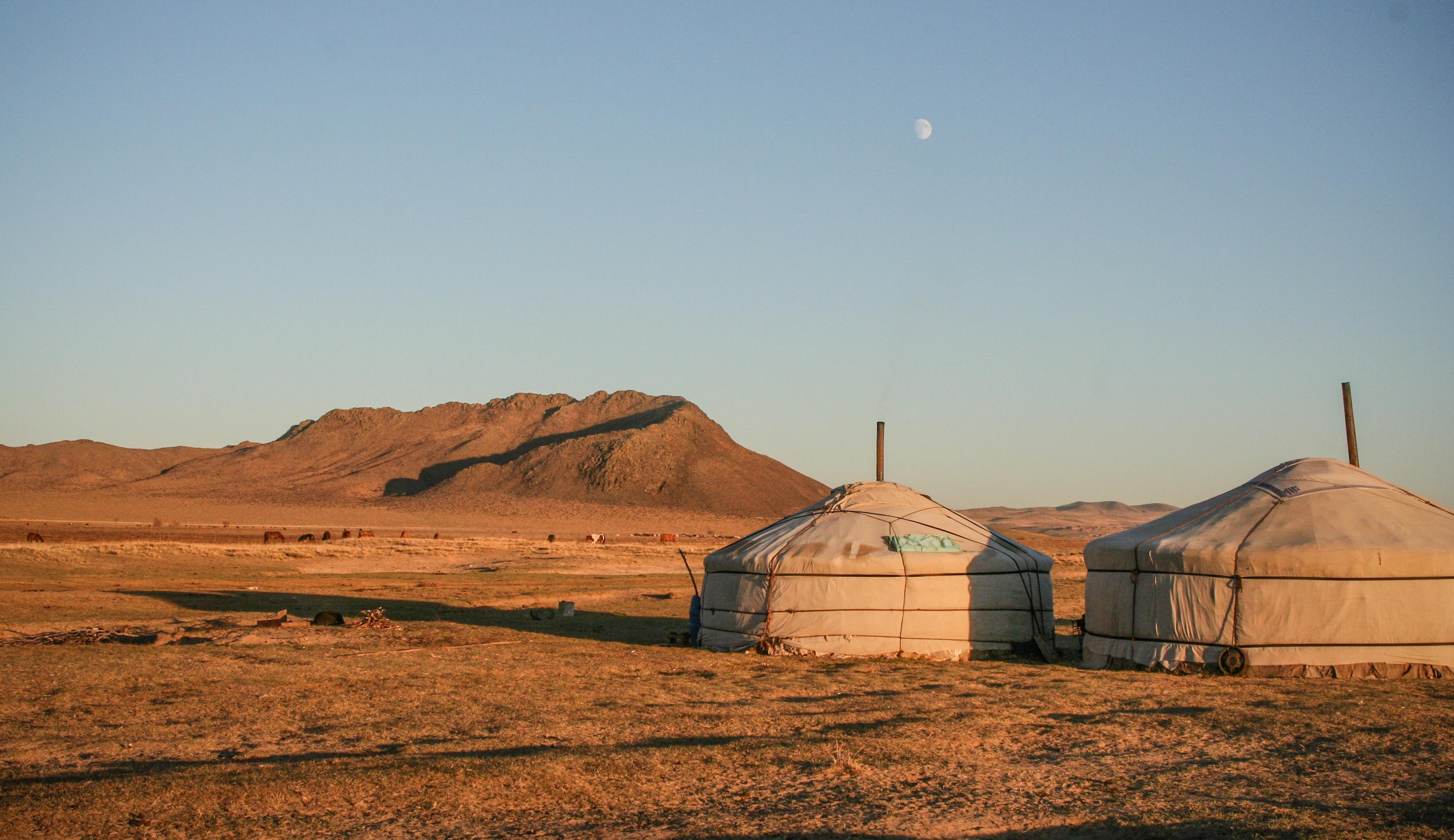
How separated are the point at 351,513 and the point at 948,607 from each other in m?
66.1

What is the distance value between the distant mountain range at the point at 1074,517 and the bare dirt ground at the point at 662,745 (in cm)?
10394

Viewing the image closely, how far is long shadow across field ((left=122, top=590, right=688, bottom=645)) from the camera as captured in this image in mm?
15641

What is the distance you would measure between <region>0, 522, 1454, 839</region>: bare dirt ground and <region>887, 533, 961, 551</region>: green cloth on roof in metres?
1.35

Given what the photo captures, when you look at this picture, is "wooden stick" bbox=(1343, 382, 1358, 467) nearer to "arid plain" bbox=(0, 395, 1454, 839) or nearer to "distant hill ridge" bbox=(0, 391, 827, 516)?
"arid plain" bbox=(0, 395, 1454, 839)

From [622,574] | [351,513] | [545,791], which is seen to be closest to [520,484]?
[351,513]

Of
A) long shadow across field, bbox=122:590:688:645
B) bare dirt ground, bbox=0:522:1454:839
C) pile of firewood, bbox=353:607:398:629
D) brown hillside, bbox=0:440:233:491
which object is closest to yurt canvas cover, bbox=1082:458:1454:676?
bare dirt ground, bbox=0:522:1454:839

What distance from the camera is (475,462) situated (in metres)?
101

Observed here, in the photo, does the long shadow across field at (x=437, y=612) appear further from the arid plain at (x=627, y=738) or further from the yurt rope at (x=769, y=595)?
the yurt rope at (x=769, y=595)

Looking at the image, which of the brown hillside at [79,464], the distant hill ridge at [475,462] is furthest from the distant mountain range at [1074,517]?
the brown hillside at [79,464]

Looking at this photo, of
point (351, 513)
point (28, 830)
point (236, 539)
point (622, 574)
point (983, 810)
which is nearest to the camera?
point (28, 830)

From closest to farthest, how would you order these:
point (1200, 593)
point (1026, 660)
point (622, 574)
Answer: point (1200, 593)
point (1026, 660)
point (622, 574)

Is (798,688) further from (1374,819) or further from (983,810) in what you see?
(1374,819)

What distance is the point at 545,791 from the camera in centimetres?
595

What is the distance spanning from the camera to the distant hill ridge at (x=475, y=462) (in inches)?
3494
